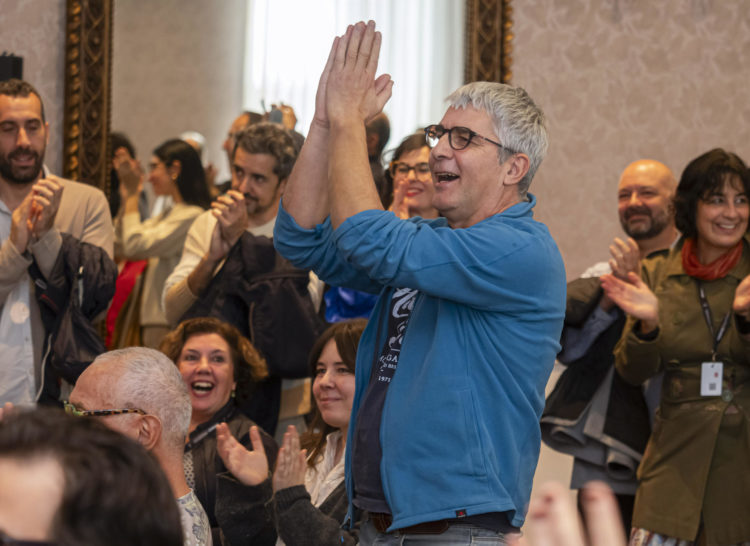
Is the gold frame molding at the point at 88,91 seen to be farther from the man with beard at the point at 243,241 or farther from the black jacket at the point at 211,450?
the black jacket at the point at 211,450

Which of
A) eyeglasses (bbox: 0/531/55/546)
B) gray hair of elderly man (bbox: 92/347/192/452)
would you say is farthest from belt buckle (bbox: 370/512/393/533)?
eyeglasses (bbox: 0/531/55/546)

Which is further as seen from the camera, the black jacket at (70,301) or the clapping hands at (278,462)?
the black jacket at (70,301)

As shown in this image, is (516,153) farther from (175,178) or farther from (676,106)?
(676,106)

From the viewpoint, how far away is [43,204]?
336 cm

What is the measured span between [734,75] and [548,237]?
3.20 m

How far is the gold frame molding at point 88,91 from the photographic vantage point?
432 centimetres

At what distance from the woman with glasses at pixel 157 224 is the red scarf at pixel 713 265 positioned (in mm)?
1888

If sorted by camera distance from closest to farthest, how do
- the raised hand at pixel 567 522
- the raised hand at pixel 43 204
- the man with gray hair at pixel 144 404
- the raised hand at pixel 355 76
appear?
1. the raised hand at pixel 567 522
2. the raised hand at pixel 355 76
3. the man with gray hair at pixel 144 404
4. the raised hand at pixel 43 204

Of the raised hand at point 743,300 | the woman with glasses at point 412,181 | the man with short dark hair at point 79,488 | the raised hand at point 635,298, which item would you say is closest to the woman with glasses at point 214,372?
the woman with glasses at point 412,181

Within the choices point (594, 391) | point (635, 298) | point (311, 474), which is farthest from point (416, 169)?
point (311, 474)

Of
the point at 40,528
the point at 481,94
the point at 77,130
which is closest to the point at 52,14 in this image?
the point at 77,130

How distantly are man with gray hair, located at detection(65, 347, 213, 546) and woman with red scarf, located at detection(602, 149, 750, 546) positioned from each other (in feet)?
5.27

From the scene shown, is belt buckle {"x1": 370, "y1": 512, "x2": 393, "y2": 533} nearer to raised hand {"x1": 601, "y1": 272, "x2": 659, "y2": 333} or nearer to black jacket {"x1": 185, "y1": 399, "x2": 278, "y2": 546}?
black jacket {"x1": 185, "y1": 399, "x2": 278, "y2": 546}

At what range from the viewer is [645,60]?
4.77 metres
